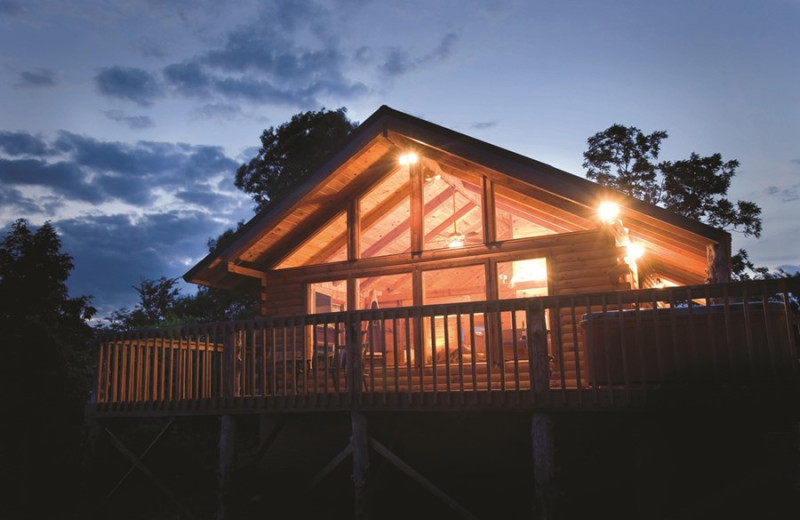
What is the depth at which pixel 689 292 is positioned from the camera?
7.45 meters

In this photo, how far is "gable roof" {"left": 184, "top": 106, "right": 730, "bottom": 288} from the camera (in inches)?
432

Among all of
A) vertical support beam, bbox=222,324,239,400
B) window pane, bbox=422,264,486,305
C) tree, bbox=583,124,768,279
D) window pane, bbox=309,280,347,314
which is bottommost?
vertical support beam, bbox=222,324,239,400

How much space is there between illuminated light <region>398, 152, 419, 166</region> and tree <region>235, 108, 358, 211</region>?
61.2ft

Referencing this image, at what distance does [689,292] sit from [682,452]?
286 centimetres

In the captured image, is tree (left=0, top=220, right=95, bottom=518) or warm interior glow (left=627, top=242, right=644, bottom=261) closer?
tree (left=0, top=220, right=95, bottom=518)

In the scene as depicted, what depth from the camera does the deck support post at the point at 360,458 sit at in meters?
8.98

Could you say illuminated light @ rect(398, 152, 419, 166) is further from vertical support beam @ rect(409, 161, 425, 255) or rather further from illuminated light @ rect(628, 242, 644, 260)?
illuminated light @ rect(628, 242, 644, 260)

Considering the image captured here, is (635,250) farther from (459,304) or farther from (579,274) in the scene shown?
(459,304)

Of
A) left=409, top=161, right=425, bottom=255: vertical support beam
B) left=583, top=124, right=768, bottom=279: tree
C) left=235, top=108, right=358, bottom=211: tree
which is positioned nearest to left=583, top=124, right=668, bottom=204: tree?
left=583, top=124, right=768, bottom=279: tree

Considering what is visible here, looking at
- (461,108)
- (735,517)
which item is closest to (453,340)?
(735,517)

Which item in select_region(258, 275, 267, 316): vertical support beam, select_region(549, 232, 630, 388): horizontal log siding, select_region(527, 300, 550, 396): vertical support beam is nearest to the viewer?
select_region(527, 300, 550, 396): vertical support beam

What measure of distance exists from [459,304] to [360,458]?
8.56ft

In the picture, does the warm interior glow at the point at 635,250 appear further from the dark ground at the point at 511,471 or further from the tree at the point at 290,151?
the tree at the point at 290,151

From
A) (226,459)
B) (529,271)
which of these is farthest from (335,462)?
(529,271)
